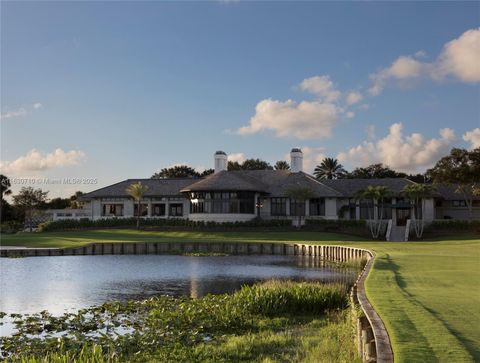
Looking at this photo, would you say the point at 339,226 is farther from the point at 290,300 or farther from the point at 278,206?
the point at 290,300

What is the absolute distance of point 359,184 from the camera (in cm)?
6862

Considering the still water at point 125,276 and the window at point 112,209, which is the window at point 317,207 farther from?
the still water at point 125,276

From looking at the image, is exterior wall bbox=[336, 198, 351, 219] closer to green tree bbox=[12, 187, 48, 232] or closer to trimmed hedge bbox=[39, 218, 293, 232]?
trimmed hedge bbox=[39, 218, 293, 232]

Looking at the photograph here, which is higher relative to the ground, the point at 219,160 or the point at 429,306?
the point at 219,160

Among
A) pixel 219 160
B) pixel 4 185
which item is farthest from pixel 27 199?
pixel 219 160

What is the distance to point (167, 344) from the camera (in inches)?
516

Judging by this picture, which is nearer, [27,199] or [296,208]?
[296,208]

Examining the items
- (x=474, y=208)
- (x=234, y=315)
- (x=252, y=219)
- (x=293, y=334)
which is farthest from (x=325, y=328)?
(x=474, y=208)

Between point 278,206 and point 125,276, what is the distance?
134 feet

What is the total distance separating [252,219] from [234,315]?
4883 centimetres

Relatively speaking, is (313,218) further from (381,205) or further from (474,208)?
(474,208)

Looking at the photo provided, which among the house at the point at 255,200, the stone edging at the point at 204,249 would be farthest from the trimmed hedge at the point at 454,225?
the stone edging at the point at 204,249

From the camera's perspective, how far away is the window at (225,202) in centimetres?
6481

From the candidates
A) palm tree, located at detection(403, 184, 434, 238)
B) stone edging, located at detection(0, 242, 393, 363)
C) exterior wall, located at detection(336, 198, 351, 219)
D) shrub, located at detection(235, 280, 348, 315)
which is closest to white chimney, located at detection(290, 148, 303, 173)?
exterior wall, located at detection(336, 198, 351, 219)
